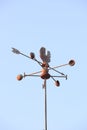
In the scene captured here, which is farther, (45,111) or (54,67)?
(54,67)

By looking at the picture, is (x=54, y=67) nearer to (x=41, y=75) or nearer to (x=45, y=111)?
(x=41, y=75)

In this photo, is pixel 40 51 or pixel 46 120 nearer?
pixel 46 120

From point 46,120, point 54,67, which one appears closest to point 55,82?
point 54,67

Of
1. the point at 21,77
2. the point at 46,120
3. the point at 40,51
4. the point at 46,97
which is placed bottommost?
the point at 46,120

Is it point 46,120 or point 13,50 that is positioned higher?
point 13,50

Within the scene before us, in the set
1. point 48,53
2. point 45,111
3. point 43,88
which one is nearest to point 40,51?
point 48,53

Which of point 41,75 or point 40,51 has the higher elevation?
point 40,51

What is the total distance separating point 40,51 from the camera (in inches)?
662

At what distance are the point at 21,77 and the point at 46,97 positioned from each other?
1.54 metres

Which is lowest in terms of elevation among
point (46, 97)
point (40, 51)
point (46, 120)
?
point (46, 120)

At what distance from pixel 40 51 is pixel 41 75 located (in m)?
1.33

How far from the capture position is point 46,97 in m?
15.7

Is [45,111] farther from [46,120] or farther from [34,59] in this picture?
[34,59]

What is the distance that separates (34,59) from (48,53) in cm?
101
